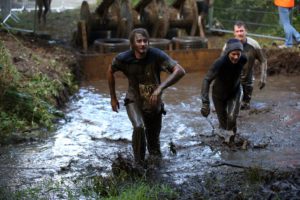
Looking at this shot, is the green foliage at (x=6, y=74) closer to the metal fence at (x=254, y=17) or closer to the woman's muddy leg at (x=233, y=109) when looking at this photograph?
the woman's muddy leg at (x=233, y=109)

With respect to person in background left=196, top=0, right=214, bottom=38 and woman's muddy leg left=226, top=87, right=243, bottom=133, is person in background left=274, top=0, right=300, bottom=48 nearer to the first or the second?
person in background left=196, top=0, right=214, bottom=38

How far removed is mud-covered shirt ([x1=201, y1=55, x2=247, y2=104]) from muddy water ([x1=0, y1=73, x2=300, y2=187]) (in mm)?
830

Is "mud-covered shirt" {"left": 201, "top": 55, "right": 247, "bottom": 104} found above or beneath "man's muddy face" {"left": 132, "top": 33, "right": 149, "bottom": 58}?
beneath

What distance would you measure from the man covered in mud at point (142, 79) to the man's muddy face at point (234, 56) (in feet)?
3.87

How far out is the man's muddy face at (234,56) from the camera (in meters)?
8.74

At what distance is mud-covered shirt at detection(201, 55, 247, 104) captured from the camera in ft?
29.2

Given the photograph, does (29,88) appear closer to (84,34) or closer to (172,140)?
(172,140)

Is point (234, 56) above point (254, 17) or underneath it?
underneath

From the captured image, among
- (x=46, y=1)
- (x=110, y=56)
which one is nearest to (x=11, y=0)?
(x=46, y=1)

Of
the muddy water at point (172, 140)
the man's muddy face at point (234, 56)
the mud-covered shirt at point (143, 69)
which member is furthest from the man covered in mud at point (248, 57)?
the mud-covered shirt at point (143, 69)

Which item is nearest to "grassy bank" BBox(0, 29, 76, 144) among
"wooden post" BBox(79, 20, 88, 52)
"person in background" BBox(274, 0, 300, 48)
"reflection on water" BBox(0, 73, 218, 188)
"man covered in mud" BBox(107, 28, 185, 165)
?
"reflection on water" BBox(0, 73, 218, 188)

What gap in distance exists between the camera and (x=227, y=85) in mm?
9242

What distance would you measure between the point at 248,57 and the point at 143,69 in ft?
13.2

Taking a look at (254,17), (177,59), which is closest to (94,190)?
(177,59)
